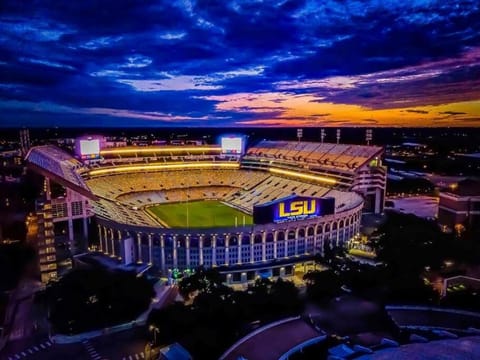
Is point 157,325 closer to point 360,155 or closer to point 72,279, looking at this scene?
point 72,279

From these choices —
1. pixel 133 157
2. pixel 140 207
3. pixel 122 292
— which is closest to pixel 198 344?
pixel 122 292

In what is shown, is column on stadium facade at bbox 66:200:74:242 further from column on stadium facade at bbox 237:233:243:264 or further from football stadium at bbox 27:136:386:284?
column on stadium facade at bbox 237:233:243:264

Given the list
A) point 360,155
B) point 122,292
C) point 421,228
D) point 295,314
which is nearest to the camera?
point 295,314

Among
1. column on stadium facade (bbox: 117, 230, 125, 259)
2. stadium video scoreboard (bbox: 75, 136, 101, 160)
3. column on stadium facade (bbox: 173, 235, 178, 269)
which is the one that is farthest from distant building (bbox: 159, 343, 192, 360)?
stadium video scoreboard (bbox: 75, 136, 101, 160)

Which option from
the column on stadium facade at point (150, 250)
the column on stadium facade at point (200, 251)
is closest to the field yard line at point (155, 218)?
the column on stadium facade at point (150, 250)

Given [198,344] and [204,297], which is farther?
[204,297]

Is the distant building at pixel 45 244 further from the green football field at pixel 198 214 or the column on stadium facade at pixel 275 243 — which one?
the column on stadium facade at pixel 275 243
